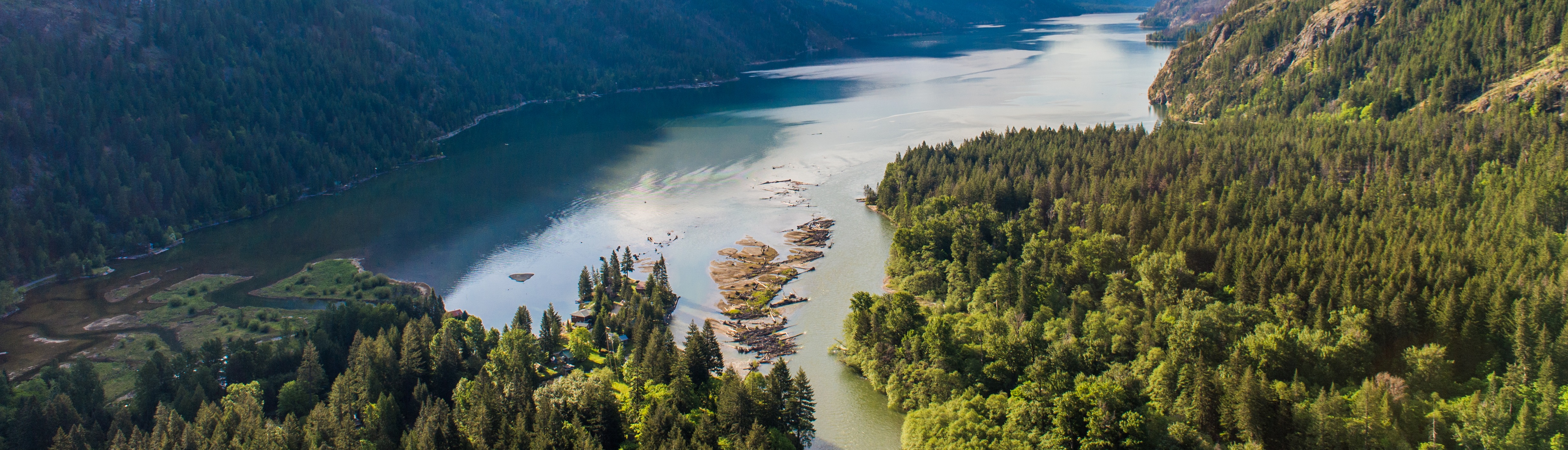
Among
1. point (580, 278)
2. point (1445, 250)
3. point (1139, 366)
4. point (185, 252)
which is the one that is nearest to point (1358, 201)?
point (1445, 250)

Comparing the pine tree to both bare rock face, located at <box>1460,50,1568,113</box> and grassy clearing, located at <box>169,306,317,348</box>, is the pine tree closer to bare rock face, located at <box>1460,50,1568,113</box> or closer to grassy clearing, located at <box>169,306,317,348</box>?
grassy clearing, located at <box>169,306,317,348</box>

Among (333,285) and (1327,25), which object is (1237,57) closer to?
(1327,25)

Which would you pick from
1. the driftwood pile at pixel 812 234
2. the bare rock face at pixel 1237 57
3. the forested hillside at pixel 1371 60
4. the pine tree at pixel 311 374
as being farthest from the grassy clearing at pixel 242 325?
the bare rock face at pixel 1237 57

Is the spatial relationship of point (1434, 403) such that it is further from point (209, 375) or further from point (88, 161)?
point (88, 161)

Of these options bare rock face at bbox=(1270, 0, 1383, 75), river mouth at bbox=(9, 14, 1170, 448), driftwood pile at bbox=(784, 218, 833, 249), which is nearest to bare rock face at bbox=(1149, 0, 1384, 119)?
bare rock face at bbox=(1270, 0, 1383, 75)

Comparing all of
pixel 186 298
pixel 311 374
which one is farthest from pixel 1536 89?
pixel 186 298

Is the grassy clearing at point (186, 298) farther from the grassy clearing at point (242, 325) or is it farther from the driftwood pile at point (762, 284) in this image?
the driftwood pile at point (762, 284)
